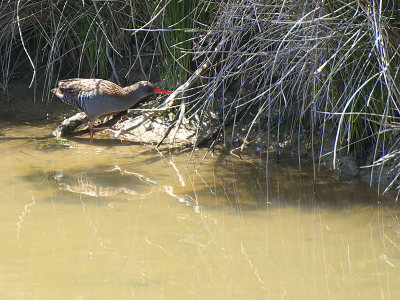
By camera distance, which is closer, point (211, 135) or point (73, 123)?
point (211, 135)

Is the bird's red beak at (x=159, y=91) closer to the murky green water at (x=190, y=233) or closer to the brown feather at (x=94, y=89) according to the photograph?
the brown feather at (x=94, y=89)

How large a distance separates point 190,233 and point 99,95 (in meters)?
2.65

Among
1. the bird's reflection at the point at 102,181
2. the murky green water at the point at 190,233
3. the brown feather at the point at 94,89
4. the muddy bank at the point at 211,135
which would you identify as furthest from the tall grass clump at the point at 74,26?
the murky green water at the point at 190,233

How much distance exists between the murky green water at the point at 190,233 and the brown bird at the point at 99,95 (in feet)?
3.28

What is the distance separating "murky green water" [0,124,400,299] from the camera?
2428 millimetres

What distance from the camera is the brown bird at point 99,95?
5270mm

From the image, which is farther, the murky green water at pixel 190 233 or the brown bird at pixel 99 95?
the brown bird at pixel 99 95

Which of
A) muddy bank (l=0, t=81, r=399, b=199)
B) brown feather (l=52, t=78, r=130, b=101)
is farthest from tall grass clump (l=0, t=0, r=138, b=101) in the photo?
muddy bank (l=0, t=81, r=399, b=199)

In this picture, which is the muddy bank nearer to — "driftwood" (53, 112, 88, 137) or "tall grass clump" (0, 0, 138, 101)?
"driftwood" (53, 112, 88, 137)

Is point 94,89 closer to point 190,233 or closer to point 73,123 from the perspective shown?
point 73,123

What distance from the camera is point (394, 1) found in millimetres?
3301

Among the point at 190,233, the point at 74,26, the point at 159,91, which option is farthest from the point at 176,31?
the point at 190,233

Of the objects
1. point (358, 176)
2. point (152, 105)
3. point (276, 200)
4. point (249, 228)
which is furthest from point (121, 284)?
point (152, 105)

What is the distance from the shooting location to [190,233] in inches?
118
